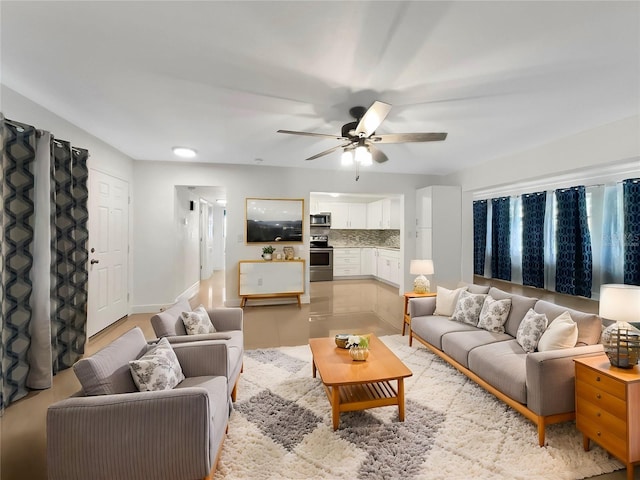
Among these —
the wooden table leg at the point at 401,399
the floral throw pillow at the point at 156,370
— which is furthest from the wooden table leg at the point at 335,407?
the floral throw pillow at the point at 156,370

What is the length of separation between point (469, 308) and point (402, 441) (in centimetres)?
162

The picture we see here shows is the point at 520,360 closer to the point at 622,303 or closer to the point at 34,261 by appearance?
the point at 622,303

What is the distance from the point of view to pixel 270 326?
4.23 metres

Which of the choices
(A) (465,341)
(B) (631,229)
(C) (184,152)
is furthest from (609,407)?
(C) (184,152)

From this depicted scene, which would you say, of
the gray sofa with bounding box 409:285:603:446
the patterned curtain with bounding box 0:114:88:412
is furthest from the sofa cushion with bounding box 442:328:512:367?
the patterned curtain with bounding box 0:114:88:412

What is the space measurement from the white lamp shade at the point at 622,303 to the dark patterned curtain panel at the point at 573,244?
462cm

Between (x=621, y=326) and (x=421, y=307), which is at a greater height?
(x=621, y=326)

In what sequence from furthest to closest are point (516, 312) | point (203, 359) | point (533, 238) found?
point (533, 238) → point (516, 312) → point (203, 359)

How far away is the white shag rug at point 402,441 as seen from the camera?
5.50ft

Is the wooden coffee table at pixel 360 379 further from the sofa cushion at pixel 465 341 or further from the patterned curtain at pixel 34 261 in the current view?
the patterned curtain at pixel 34 261

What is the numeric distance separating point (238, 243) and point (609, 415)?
194 inches

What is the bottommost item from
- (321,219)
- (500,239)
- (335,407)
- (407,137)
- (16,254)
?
(335,407)

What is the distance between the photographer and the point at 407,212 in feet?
19.5

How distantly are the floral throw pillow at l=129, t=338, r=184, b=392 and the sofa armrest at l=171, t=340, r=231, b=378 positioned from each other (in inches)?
3.7
